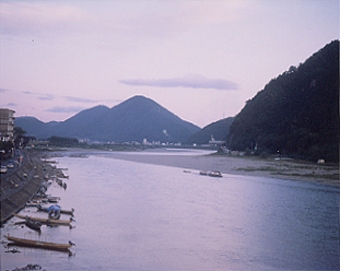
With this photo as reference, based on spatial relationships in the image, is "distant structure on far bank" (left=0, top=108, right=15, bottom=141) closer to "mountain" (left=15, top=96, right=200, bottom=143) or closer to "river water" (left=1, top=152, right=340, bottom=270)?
"river water" (left=1, top=152, right=340, bottom=270)

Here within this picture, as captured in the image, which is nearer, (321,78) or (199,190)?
(199,190)

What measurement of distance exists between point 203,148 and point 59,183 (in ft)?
168

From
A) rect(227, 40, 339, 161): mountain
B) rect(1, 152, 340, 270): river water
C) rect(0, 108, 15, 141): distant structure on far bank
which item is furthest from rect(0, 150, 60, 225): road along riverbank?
rect(227, 40, 339, 161): mountain

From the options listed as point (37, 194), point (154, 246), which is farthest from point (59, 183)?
point (154, 246)

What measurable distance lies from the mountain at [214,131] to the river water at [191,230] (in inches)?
2030

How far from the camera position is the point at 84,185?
1739cm

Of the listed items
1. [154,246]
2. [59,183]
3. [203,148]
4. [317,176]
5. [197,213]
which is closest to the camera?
[154,246]

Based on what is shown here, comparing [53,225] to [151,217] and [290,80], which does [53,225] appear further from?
[290,80]

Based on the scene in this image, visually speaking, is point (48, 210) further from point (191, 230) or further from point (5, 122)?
point (5, 122)

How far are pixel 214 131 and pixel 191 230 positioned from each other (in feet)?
206

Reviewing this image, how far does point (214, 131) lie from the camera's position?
72312mm

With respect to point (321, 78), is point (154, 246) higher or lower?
lower

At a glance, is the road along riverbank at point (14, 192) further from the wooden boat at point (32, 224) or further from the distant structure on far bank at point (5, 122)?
the distant structure on far bank at point (5, 122)

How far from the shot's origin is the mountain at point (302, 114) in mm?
26031
